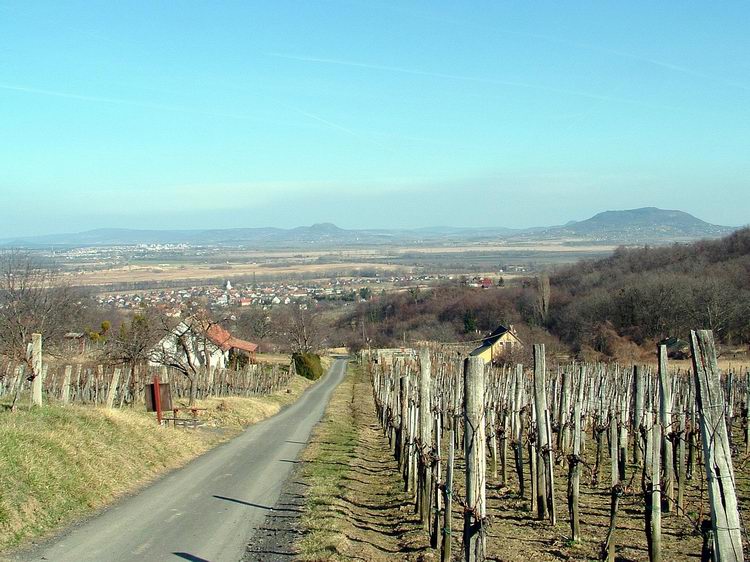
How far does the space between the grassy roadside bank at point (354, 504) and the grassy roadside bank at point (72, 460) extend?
332 centimetres

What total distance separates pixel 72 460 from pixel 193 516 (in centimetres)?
299

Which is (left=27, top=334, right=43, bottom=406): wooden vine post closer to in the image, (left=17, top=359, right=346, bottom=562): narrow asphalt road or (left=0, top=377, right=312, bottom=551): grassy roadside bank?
(left=0, top=377, right=312, bottom=551): grassy roadside bank

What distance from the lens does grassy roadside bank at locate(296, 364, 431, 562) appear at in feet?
34.1

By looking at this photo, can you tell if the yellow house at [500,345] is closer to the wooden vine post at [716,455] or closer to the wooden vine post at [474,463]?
the wooden vine post at [474,463]

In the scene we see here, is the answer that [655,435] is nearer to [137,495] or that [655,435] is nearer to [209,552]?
[209,552]

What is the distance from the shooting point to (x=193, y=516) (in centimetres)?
1208

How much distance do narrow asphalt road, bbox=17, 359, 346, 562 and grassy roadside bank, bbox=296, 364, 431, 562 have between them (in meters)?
0.82

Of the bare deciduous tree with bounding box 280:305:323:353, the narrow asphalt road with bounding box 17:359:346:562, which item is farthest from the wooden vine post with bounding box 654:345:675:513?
the bare deciduous tree with bounding box 280:305:323:353

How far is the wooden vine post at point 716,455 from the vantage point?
18.4ft

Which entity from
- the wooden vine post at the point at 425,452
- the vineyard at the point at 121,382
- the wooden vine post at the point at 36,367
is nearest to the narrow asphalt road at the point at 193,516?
the wooden vine post at the point at 425,452

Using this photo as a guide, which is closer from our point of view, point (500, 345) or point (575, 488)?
point (575, 488)

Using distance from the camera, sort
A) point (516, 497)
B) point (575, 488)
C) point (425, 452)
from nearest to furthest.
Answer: point (575, 488) < point (425, 452) < point (516, 497)

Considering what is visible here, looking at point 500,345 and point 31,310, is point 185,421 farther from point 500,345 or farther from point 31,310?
point 500,345

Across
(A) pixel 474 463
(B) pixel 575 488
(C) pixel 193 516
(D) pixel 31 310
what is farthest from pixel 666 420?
(D) pixel 31 310
